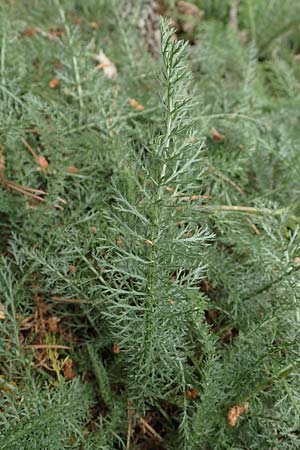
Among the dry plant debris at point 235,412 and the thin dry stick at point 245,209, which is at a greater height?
the thin dry stick at point 245,209

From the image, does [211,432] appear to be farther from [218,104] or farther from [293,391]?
[218,104]

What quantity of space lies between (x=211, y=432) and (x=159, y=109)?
1.11 m

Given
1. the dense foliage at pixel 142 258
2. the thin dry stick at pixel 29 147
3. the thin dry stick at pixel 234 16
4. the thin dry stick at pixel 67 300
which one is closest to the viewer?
the dense foliage at pixel 142 258

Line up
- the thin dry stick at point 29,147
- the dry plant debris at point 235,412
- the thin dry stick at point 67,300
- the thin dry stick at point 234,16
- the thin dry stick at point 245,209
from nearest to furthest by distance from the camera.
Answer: the dry plant debris at point 235,412 < the thin dry stick at point 67,300 < the thin dry stick at point 245,209 < the thin dry stick at point 29,147 < the thin dry stick at point 234,16

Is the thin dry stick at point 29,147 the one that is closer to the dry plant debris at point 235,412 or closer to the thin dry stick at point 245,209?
the thin dry stick at point 245,209

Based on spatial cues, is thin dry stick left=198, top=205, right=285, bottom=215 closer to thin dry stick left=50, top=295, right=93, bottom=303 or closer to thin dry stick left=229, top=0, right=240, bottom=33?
thin dry stick left=50, top=295, right=93, bottom=303

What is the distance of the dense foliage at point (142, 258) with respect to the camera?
1279 mm

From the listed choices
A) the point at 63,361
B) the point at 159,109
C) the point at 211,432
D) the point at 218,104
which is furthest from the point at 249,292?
the point at 218,104

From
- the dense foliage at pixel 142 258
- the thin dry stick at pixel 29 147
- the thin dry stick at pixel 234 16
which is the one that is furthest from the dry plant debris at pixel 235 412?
the thin dry stick at pixel 234 16

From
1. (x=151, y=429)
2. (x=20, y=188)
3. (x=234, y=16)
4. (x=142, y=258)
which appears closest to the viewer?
(x=142, y=258)

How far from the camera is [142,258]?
136 centimetres

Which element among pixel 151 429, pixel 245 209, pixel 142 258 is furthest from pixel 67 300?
pixel 245 209

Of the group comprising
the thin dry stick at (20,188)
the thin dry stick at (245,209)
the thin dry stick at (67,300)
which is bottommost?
the thin dry stick at (67,300)

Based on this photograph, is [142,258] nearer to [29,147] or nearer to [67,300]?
[67,300]
